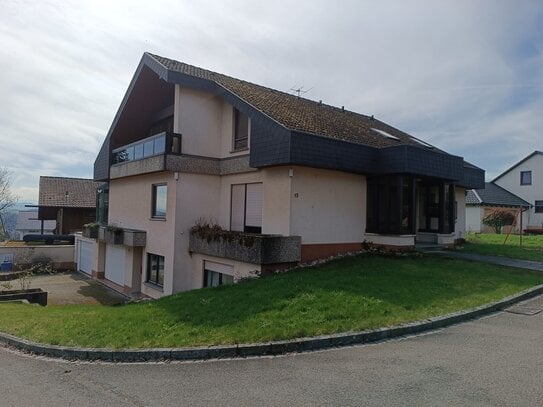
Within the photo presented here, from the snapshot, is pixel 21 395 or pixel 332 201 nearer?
pixel 21 395

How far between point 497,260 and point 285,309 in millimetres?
9813

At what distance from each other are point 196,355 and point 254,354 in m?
0.92

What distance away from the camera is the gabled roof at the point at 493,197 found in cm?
3635

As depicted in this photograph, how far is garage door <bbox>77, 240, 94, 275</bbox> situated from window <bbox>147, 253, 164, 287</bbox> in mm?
9546

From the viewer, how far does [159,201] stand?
675 inches

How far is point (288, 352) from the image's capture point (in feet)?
20.9

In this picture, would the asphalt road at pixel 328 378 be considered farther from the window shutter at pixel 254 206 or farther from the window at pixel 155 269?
the window at pixel 155 269

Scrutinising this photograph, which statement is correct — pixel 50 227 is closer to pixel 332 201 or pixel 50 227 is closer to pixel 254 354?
pixel 332 201

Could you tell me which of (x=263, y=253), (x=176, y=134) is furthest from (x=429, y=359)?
(x=176, y=134)

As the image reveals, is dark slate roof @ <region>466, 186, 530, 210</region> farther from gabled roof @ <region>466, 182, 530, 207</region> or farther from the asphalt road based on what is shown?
the asphalt road

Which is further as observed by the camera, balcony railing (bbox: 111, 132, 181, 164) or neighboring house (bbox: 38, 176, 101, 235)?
neighboring house (bbox: 38, 176, 101, 235)

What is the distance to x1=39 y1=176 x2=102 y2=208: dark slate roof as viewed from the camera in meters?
40.0

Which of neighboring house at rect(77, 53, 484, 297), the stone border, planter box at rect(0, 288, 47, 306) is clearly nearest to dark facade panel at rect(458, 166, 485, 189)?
neighboring house at rect(77, 53, 484, 297)

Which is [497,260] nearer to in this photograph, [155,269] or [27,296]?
[155,269]
